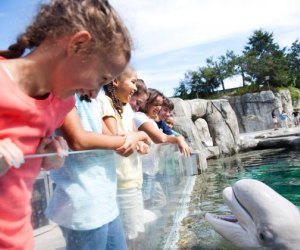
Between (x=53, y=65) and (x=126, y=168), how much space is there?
1236 mm

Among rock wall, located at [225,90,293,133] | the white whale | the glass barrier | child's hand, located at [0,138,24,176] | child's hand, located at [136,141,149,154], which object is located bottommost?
the white whale

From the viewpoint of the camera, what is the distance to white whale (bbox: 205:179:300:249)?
10.4 feet

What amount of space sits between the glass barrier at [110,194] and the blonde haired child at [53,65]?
7 cm

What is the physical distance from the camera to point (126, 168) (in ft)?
8.30

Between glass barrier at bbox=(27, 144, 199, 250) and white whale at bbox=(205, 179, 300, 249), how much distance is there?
1.83 ft

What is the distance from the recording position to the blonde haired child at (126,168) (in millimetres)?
2377

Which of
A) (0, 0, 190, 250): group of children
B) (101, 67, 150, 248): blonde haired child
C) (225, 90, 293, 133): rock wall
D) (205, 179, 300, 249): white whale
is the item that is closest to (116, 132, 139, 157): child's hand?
(0, 0, 190, 250): group of children

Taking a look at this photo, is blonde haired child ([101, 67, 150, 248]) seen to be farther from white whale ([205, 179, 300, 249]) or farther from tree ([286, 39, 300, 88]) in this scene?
tree ([286, 39, 300, 88])

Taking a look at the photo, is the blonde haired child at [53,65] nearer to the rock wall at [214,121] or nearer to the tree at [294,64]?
the rock wall at [214,121]

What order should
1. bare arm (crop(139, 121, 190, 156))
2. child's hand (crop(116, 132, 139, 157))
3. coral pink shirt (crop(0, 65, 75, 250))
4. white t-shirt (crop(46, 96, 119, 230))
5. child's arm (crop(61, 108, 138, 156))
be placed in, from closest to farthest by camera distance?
coral pink shirt (crop(0, 65, 75, 250)) < white t-shirt (crop(46, 96, 119, 230)) < child's arm (crop(61, 108, 138, 156)) < child's hand (crop(116, 132, 139, 157)) < bare arm (crop(139, 121, 190, 156))

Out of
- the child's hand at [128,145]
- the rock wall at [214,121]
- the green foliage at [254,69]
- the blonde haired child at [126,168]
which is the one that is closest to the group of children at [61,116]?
the child's hand at [128,145]

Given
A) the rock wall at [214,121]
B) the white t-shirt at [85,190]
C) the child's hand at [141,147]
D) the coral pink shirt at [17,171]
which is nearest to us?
the coral pink shirt at [17,171]

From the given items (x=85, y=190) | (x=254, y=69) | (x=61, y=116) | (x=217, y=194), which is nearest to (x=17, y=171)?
(x=61, y=116)

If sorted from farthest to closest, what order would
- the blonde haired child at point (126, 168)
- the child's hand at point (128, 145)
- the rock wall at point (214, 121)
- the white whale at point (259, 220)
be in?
1. the rock wall at point (214, 121)
2. the white whale at point (259, 220)
3. the blonde haired child at point (126, 168)
4. the child's hand at point (128, 145)
